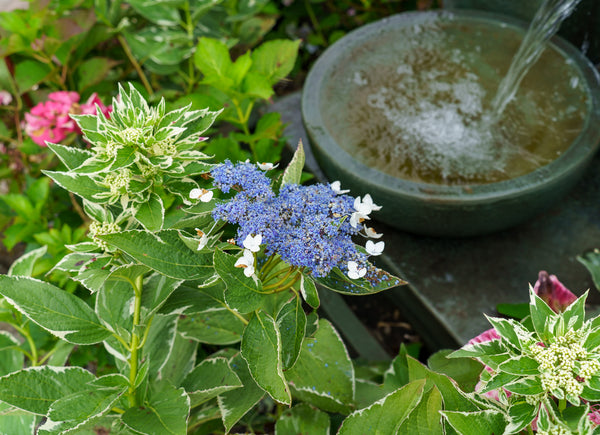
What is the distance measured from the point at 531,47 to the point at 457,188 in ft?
2.27

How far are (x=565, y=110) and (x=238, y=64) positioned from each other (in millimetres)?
997

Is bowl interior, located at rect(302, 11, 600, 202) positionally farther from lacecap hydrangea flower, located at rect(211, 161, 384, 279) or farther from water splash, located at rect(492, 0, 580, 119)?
lacecap hydrangea flower, located at rect(211, 161, 384, 279)

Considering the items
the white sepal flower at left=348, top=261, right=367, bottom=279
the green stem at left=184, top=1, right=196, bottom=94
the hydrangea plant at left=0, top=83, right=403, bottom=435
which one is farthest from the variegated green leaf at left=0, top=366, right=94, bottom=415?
the green stem at left=184, top=1, right=196, bottom=94

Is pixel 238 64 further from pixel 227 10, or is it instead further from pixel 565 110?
pixel 565 110

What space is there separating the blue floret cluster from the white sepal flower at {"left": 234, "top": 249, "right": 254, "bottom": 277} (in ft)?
0.12

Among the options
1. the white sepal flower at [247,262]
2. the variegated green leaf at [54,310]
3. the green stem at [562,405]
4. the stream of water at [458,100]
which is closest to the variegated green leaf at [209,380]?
the variegated green leaf at [54,310]

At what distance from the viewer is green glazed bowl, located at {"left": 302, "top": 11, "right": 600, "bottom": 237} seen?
143cm

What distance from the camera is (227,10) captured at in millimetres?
2197

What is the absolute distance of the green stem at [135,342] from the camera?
1089mm

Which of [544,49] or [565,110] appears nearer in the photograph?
[565,110]

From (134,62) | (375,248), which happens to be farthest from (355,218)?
(134,62)

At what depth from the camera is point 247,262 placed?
0.85 meters

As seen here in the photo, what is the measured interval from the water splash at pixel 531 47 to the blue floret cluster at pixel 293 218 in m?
1.08

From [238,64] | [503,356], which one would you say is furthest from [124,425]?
[238,64]
